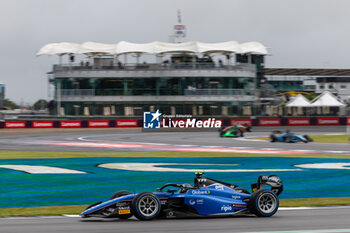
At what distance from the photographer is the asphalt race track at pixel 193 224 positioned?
26.3ft

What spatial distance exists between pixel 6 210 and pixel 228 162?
385 inches

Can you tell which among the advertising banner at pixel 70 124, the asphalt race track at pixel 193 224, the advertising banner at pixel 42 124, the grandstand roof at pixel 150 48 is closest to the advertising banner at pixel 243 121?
the grandstand roof at pixel 150 48

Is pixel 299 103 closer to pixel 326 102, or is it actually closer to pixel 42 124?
pixel 326 102

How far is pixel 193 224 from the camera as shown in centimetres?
858

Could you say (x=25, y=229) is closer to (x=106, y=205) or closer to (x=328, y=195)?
(x=106, y=205)

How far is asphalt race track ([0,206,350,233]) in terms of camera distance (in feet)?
26.3

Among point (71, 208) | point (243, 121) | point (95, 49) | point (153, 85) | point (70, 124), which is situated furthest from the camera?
point (95, 49)

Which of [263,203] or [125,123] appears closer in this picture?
[263,203]

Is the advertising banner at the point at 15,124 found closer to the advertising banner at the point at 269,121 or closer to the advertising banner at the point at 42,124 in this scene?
the advertising banner at the point at 42,124

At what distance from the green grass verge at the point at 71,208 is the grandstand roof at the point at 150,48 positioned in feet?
149

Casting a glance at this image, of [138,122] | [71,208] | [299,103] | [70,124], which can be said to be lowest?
[71,208]

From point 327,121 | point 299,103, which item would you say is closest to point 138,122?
point 299,103

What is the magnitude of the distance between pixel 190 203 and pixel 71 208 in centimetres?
A: 289

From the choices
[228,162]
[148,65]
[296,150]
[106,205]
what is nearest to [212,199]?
[106,205]
